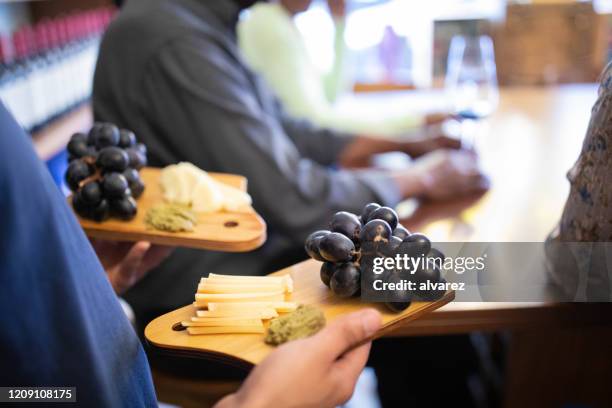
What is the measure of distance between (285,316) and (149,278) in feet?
2.00

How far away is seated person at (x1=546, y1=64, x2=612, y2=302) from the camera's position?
0.63 m

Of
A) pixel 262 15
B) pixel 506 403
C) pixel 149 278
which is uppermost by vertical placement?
pixel 262 15

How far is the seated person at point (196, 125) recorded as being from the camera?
112cm

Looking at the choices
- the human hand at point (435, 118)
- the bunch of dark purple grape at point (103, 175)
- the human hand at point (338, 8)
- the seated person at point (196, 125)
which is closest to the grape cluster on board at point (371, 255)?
the bunch of dark purple grape at point (103, 175)

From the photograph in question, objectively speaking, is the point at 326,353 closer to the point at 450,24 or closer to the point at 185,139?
the point at 185,139

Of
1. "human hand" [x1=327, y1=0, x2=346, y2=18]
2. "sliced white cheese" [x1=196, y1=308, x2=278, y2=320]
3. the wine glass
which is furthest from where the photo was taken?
"human hand" [x1=327, y1=0, x2=346, y2=18]

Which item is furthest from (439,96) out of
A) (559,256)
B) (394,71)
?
(559,256)

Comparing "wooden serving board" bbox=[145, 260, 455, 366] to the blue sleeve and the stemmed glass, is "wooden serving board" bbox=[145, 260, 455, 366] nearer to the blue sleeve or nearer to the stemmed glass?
the blue sleeve

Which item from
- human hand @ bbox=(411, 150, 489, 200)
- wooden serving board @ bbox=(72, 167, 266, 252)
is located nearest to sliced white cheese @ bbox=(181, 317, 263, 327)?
wooden serving board @ bbox=(72, 167, 266, 252)

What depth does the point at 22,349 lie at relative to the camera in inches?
18.7

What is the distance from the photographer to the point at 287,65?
2.02 meters

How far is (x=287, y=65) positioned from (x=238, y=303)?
1534 mm

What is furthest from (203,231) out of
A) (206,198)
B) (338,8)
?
(338,8)

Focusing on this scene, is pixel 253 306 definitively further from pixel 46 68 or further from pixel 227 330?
pixel 46 68
